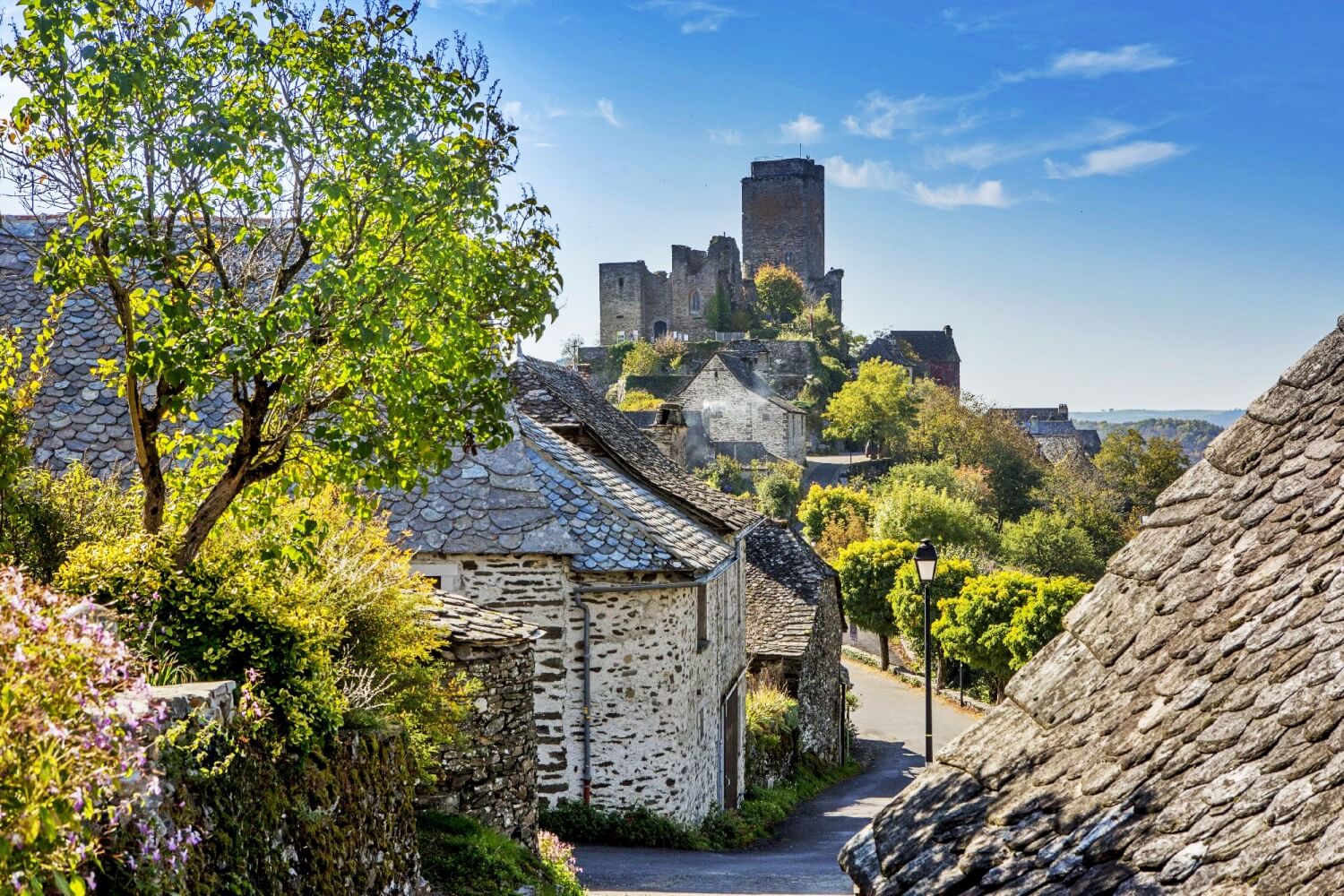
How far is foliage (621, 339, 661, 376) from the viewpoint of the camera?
78000mm

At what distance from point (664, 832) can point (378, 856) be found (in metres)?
8.46

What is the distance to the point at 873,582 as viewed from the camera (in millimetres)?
41875

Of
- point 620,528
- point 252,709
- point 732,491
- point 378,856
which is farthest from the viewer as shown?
point 732,491

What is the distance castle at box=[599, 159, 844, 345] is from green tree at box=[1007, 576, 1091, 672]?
5599cm

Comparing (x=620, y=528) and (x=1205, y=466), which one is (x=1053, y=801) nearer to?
(x=1205, y=466)

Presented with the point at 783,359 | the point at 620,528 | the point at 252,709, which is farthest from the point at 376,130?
the point at 783,359

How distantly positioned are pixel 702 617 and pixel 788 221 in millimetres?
86286

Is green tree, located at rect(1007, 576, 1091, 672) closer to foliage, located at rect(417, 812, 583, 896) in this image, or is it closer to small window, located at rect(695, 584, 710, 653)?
small window, located at rect(695, 584, 710, 653)

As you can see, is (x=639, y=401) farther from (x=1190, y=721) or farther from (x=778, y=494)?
(x=1190, y=721)

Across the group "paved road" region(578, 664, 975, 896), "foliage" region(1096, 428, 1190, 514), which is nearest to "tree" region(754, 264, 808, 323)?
"foliage" region(1096, 428, 1190, 514)

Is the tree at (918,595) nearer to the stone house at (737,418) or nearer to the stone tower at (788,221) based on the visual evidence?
the stone house at (737,418)

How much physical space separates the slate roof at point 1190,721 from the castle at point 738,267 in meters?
82.7

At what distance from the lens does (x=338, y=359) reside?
7.95 meters

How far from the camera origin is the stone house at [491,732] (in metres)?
9.55
